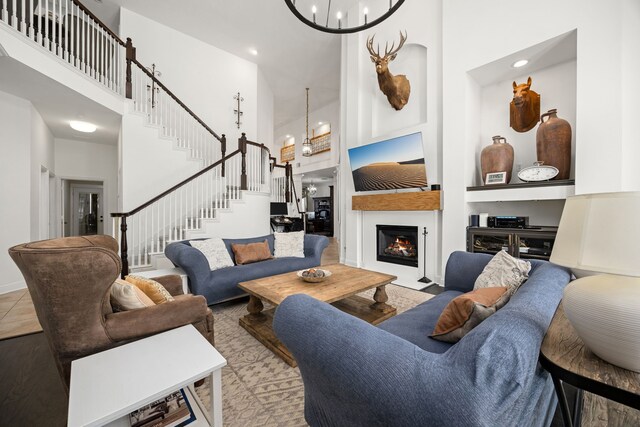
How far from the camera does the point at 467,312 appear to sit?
3.67ft

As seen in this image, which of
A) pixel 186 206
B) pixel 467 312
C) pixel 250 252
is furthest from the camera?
pixel 186 206

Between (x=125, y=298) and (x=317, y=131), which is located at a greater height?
(x=317, y=131)

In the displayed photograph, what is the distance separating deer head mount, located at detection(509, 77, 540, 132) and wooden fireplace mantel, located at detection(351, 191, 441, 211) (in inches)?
52.5

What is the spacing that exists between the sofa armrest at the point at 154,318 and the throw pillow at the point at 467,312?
138 centimetres

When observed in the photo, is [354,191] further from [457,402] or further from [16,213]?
[16,213]

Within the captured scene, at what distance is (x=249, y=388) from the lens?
1566 mm

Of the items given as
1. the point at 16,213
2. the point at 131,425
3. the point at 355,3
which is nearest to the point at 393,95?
the point at 355,3

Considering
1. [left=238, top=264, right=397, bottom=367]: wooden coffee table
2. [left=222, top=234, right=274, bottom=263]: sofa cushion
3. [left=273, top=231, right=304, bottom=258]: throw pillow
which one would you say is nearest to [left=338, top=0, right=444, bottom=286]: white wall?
[left=273, top=231, right=304, bottom=258]: throw pillow

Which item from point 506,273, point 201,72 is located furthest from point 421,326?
point 201,72

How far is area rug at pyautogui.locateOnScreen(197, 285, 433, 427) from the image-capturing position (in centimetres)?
136

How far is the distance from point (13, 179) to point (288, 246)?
4.02m

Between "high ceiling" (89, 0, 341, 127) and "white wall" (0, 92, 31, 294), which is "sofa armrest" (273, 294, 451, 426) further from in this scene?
"high ceiling" (89, 0, 341, 127)

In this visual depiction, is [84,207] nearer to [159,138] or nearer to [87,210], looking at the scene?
[87,210]

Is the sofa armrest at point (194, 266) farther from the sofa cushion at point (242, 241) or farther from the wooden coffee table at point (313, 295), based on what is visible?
the sofa cushion at point (242, 241)
